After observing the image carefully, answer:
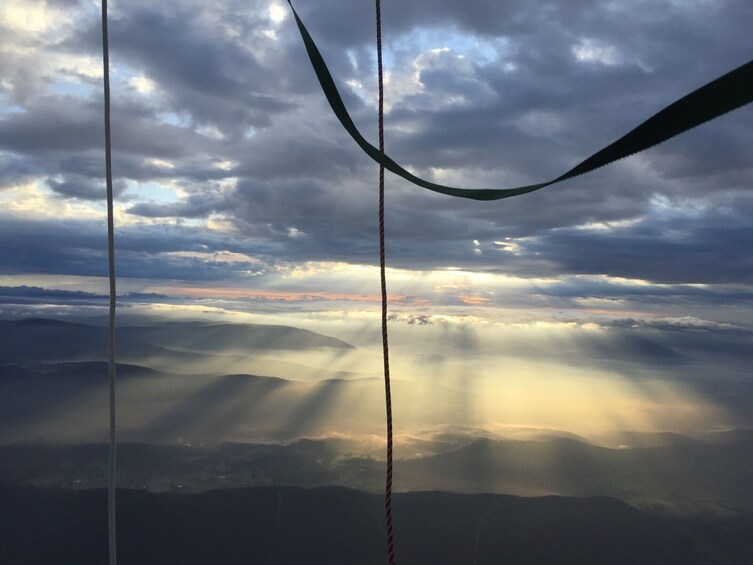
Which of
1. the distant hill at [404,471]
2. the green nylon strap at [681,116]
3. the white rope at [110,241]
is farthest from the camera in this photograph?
the distant hill at [404,471]

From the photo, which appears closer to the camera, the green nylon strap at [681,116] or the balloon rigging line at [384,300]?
the green nylon strap at [681,116]

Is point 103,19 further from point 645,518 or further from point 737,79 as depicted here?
point 645,518

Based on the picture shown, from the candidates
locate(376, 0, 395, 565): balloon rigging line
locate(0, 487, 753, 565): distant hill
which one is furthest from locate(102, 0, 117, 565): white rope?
locate(0, 487, 753, 565): distant hill

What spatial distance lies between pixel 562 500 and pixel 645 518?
17.0 meters

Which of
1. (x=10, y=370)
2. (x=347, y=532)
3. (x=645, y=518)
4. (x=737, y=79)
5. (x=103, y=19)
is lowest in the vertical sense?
(x=645, y=518)

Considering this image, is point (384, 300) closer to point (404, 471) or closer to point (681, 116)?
point (681, 116)

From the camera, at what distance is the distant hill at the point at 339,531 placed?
231 feet

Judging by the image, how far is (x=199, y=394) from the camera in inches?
5463

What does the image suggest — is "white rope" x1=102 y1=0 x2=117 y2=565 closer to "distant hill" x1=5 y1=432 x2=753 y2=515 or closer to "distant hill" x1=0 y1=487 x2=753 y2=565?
"distant hill" x1=0 y1=487 x2=753 y2=565

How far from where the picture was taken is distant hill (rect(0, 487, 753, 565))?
70438 mm

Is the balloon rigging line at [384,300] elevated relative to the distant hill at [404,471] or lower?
elevated

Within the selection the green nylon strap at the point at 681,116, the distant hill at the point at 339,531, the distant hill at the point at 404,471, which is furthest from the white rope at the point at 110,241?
the distant hill at the point at 404,471

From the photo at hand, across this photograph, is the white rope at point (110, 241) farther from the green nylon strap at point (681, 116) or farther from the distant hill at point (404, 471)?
the distant hill at point (404, 471)

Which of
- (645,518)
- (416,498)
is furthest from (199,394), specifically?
(645,518)
